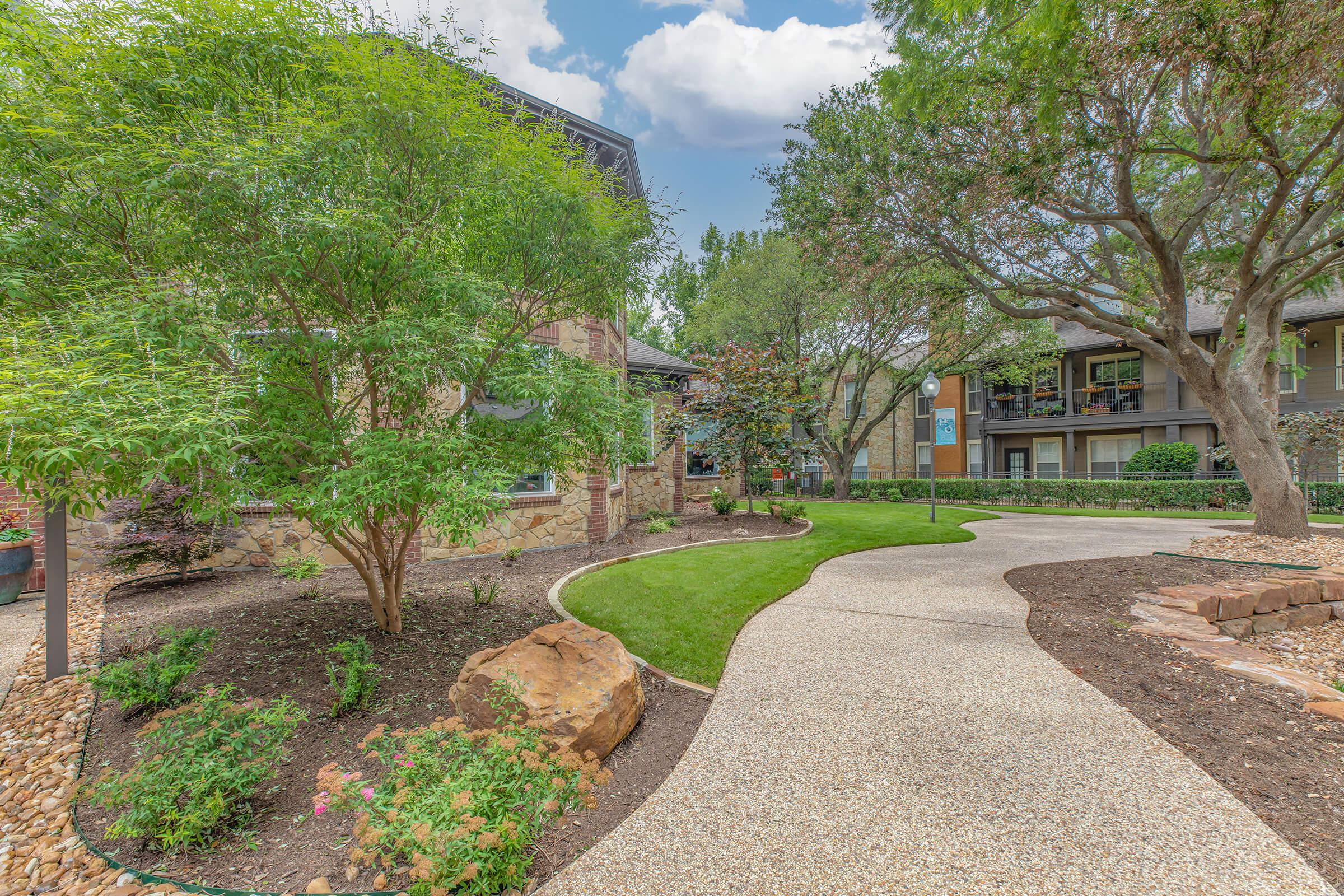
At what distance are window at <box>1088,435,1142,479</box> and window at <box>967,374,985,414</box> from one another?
158 inches

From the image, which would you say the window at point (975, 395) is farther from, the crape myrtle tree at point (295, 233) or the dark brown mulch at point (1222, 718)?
the crape myrtle tree at point (295, 233)

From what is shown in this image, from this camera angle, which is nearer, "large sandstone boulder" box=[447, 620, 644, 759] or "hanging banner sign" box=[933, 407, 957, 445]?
"large sandstone boulder" box=[447, 620, 644, 759]

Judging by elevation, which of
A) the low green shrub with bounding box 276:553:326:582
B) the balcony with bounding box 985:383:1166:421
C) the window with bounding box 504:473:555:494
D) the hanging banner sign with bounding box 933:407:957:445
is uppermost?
the balcony with bounding box 985:383:1166:421

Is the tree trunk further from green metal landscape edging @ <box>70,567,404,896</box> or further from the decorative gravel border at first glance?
green metal landscape edging @ <box>70,567,404,896</box>

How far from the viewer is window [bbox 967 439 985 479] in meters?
22.8

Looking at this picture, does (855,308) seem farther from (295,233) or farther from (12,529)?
(12,529)

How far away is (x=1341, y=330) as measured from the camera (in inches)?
650

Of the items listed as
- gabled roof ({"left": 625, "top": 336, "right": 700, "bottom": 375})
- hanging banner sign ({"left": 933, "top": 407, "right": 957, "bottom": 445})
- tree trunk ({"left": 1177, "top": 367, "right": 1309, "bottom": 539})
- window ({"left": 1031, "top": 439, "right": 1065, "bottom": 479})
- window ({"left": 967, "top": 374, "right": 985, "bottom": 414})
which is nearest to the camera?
tree trunk ({"left": 1177, "top": 367, "right": 1309, "bottom": 539})

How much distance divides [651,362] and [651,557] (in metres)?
7.08

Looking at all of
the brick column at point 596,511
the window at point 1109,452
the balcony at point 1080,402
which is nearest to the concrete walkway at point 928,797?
the brick column at point 596,511

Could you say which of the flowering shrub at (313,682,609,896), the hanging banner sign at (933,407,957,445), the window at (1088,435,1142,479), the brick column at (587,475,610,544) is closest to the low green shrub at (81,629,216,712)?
the flowering shrub at (313,682,609,896)

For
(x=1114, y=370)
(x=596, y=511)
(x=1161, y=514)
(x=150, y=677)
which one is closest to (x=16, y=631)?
(x=150, y=677)

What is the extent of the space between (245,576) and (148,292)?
5154 mm

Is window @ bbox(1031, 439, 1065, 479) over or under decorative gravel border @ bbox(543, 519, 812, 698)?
over
